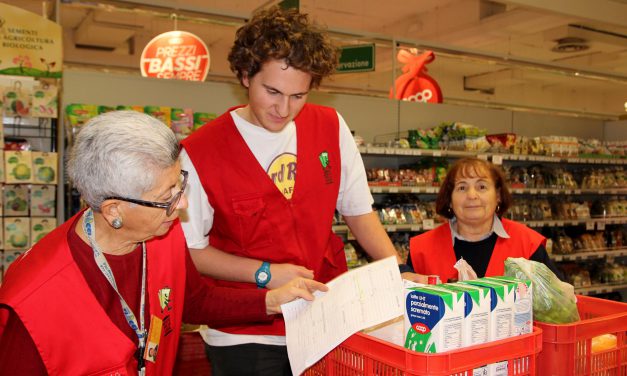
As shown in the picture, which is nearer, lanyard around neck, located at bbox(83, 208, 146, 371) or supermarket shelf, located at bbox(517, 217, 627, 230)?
lanyard around neck, located at bbox(83, 208, 146, 371)

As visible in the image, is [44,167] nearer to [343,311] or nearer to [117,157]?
[117,157]

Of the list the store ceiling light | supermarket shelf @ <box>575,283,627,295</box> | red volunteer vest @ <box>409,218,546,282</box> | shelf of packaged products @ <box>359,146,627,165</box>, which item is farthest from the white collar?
the store ceiling light

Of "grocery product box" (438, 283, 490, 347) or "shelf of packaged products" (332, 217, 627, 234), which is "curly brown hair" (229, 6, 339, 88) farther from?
"shelf of packaged products" (332, 217, 627, 234)

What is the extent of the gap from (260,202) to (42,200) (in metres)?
3.10

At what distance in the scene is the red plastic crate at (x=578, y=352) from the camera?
170 cm

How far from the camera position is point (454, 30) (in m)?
10.5

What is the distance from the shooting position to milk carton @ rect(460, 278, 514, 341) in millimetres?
1542

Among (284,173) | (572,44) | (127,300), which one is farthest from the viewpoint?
(572,44)

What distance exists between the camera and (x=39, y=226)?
4602mm

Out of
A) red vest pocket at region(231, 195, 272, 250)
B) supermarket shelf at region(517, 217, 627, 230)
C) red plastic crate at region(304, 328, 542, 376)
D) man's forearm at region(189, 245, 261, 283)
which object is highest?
red vest pocket at region(231, 195, 272, 250)

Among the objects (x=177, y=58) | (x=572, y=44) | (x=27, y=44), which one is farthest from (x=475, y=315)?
(x=572, y=44)

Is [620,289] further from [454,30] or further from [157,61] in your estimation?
[157,61]

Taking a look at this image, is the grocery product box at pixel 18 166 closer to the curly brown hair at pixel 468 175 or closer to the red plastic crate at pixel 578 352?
the curly brown hair at pixel 468 175

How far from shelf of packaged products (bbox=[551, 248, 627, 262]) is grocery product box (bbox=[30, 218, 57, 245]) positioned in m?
5.19
